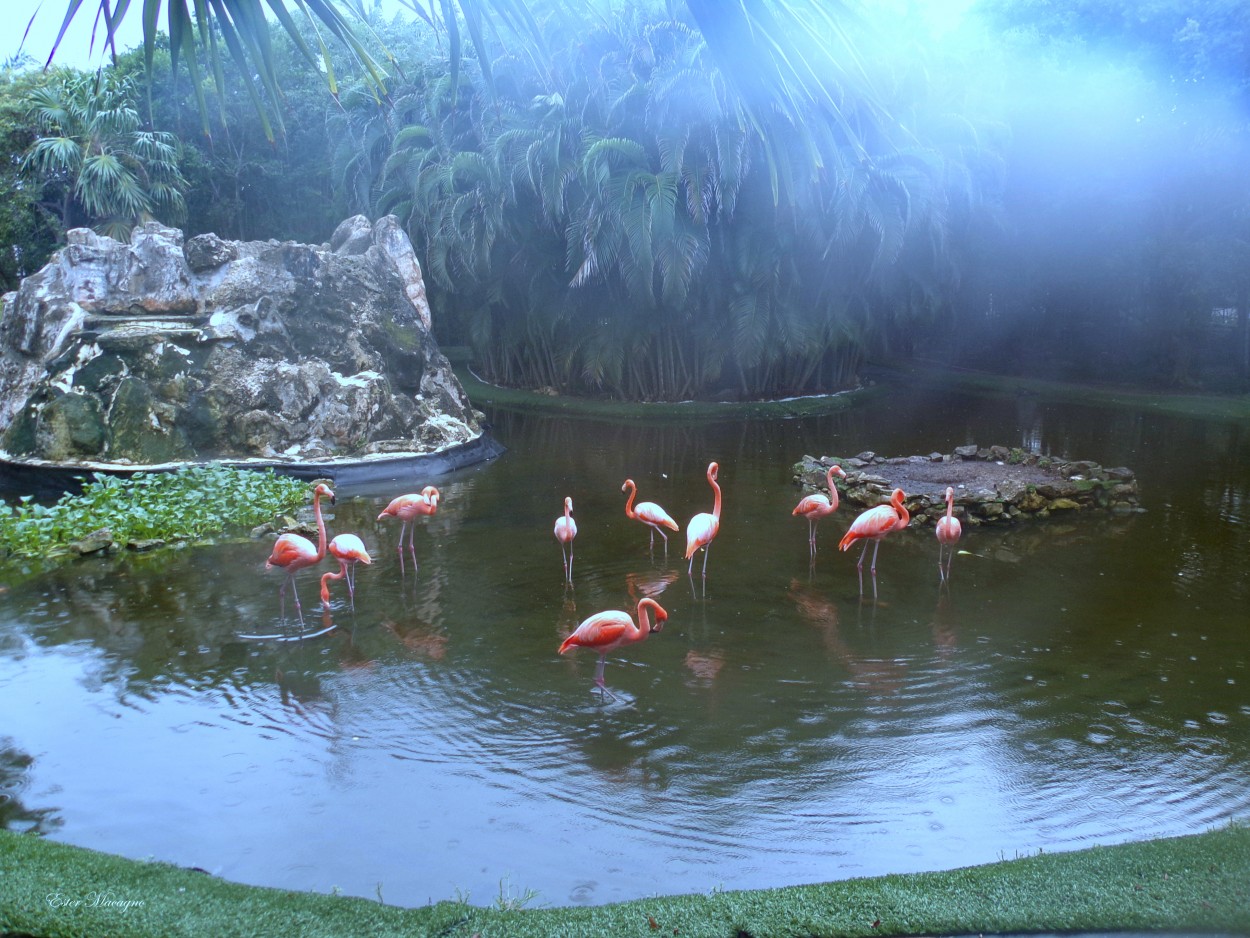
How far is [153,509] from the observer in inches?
380

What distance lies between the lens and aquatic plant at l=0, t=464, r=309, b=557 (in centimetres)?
907

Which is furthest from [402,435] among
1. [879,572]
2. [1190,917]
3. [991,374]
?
[991,374]

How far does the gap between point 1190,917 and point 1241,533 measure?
7454 mm

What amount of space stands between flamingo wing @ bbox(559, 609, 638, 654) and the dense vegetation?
11.3m

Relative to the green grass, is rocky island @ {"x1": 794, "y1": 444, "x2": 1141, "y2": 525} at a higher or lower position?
higher

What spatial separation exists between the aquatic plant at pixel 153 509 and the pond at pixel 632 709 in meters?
0.59

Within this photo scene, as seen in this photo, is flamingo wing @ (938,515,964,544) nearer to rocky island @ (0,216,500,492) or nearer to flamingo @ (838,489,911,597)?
flamingo @ (838,489,911,597)

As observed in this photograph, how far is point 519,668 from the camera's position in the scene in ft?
21.1

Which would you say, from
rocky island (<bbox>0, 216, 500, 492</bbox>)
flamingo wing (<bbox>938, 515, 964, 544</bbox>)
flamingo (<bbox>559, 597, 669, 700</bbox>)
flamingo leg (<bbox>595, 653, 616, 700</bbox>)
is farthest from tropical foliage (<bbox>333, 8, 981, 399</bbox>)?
flamingo leg (<bbox>595, 653, 616, 700</bbox>)

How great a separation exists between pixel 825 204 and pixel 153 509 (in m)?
12.7

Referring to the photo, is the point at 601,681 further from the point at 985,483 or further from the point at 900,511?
the point at 985,483

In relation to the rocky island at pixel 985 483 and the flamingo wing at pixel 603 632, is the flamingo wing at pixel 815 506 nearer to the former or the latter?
the rocky island at pixel 985 483

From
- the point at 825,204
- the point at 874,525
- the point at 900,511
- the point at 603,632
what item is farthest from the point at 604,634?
the point at 825,204

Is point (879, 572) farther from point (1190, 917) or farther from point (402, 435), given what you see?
point (402, 435)
